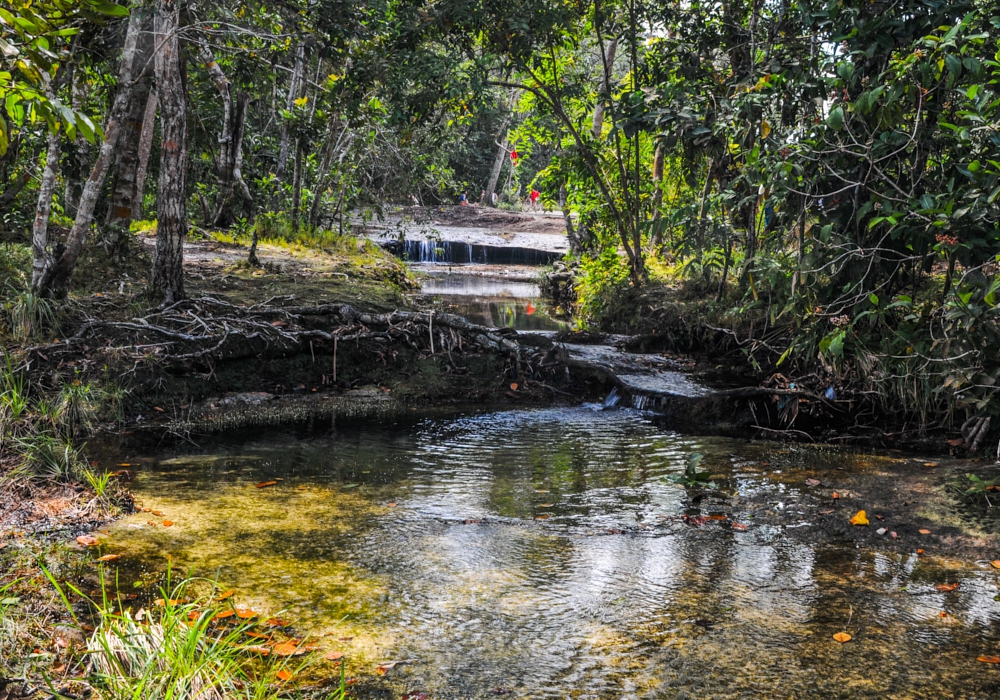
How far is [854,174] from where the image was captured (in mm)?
6277

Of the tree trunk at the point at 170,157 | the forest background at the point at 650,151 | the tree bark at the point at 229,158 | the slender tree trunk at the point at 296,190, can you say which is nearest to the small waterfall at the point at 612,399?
the forest background at the point at 650,151

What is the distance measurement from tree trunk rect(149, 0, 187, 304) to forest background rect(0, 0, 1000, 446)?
0.02 m

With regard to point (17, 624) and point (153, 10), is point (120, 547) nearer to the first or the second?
point (17, 624)

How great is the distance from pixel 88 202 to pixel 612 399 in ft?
18.6

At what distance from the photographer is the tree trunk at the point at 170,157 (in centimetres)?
725

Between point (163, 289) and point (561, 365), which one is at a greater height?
point (163, 289)

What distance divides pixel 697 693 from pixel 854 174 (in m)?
4.95

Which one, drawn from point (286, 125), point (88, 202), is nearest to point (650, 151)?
point (286, 125)

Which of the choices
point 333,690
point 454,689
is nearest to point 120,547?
point 333,690

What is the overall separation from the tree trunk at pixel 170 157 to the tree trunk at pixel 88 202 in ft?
0.91

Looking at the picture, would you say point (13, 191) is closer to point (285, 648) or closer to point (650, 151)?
point (285, 648)

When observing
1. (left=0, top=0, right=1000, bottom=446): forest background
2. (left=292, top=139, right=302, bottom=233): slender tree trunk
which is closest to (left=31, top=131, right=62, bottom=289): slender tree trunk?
(left=0, top=0, right=1000, bottom=446): forest background

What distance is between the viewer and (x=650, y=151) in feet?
41.9

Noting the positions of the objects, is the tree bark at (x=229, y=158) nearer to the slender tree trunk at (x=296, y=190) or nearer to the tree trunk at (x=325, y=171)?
the slender tree trunk at (x=296, y=190)
